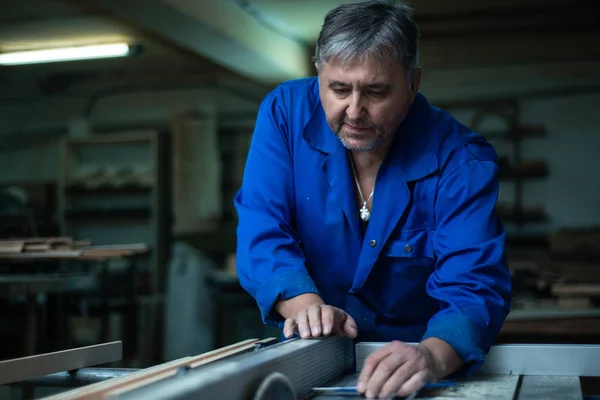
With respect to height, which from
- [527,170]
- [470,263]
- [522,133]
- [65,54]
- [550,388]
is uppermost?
[65,54]

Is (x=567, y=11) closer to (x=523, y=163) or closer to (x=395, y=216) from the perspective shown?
(x=523, y=163)

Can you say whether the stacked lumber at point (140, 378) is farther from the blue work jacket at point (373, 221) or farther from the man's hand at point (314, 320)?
the blue work jacket at point (373, 221)

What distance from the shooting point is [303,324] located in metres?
1.38

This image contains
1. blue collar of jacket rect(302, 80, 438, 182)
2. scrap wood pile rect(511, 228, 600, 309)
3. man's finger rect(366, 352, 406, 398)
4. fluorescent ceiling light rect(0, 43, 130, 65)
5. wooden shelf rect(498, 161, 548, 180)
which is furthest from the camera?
wooden shelf rect(498, 161, 548, 180)

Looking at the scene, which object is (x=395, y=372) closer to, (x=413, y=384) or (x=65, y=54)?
(x=413, y=384)

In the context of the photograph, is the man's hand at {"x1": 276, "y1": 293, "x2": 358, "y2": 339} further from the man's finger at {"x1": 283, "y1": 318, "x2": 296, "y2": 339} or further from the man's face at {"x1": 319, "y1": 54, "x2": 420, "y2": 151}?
the man's face at {"x1": 319, "y1": 54, "x2": 420, "y2": 151}

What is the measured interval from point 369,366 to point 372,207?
1.80 ft

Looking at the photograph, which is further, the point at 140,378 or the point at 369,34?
the point at 369,34

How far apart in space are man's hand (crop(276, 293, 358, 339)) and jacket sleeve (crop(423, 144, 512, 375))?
0.16m

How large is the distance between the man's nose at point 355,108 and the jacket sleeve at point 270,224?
0.90ft

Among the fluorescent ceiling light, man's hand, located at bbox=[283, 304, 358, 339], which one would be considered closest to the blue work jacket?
man's hand, located at bbox=[283, 304, 358, 339]

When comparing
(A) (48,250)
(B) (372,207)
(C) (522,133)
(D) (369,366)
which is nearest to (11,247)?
(A) (48,250)

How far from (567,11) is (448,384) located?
237 inches

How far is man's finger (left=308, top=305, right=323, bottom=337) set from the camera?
A: 1362 mm
